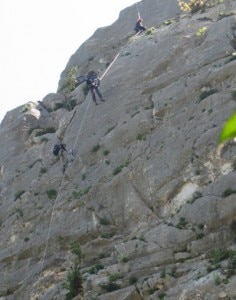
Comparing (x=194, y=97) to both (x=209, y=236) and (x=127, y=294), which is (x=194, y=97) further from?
(x=127, y=294)

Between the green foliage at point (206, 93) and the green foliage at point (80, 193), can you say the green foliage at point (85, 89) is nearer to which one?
the green foliage at point (80, 193)

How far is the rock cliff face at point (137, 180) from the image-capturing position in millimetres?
15227

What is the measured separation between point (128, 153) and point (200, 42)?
9004 mm

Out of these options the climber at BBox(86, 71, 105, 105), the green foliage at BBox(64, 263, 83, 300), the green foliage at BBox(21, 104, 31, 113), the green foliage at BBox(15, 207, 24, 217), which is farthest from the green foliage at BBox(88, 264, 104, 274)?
the green foliage at BBox(21, 104, 31, 113)

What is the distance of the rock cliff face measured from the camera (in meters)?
15.2

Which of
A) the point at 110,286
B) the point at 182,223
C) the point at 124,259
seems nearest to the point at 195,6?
the point at 182,223

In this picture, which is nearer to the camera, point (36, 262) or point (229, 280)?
point (229, 280)

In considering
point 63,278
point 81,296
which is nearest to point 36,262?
point 63,278

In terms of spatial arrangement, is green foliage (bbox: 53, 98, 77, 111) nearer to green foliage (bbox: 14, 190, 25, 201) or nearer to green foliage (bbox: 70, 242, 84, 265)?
green foliage (bbox: 14, 190, 25, 201)

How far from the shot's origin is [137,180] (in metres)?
20.4

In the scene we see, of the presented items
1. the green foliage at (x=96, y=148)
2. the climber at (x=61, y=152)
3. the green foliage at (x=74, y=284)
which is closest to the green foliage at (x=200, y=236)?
the green foliage at (x=74, y=284)

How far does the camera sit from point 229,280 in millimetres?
12562

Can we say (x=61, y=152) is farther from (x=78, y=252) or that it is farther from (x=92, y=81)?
(x=78, y=252)

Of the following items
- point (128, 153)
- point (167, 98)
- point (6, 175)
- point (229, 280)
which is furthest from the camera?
point (6, 175)
